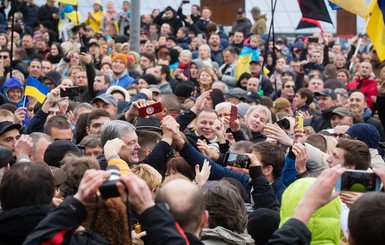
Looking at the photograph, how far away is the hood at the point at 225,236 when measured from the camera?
5.22 meters

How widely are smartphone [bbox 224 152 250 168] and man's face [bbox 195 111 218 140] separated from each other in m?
2.13

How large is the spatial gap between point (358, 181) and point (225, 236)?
47.1 inches

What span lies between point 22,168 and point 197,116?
5.34 meters

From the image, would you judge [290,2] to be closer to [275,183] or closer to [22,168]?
[275,183]

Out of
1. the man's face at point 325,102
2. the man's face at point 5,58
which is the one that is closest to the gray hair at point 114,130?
the man's face at point 325,102

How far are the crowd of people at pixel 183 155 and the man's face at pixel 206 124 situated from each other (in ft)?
0.03

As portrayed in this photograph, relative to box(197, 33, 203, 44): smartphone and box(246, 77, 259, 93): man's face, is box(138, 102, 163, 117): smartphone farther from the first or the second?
box(197, 33, 203, 44): smartphone

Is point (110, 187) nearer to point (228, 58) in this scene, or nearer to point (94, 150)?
point (94, 150)

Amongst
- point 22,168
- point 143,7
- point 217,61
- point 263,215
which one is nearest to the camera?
point 22,168

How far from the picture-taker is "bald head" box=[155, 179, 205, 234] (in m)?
4.28

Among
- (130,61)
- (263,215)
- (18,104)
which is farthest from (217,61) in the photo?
(263,215)

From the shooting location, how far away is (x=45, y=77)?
47.7ft

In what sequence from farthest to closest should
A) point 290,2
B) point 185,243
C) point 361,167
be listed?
point 290,2 → point 361,167 → point 185,243

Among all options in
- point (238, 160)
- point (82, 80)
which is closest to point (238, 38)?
point (82, 80)
